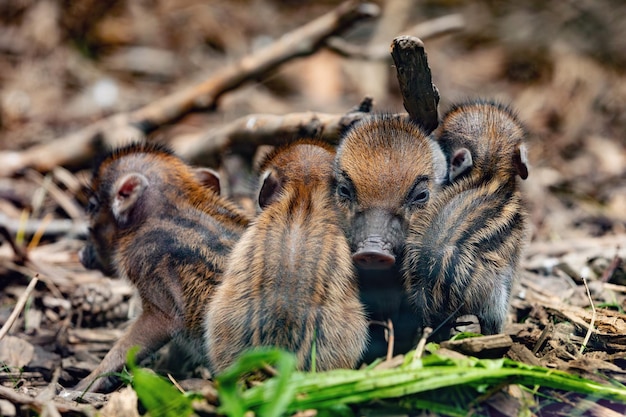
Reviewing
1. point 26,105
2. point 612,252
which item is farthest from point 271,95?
point 612,252

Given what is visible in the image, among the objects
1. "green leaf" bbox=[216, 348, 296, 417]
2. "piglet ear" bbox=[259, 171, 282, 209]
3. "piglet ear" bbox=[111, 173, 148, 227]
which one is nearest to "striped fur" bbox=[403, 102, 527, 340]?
"piglet ear" bbox=[259, 171, 282, 209]

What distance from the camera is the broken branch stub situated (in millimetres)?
3904

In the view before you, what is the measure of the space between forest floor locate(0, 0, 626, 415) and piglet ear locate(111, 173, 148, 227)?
2.46ft

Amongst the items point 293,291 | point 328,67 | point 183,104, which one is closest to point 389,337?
point 293,291

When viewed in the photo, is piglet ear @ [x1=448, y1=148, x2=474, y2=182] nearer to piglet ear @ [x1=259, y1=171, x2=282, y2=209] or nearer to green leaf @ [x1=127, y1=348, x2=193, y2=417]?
piglet ear @ [x1=259, y1=171, x2=282, y2=209]

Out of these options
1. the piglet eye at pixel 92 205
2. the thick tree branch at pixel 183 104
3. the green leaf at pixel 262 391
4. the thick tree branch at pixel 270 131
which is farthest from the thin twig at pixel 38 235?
the green leaf at pixel 262 391

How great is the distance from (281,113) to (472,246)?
6811 millimetres

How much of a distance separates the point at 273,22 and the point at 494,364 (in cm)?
1043

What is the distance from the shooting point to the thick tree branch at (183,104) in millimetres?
6543

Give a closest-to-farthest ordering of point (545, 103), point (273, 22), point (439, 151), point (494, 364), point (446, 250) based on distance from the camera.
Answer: point (494, 364) < point (446, 250) < point (439, 151) < point (545, 103) < point (273, 22)

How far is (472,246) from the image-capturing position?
3.60 metres

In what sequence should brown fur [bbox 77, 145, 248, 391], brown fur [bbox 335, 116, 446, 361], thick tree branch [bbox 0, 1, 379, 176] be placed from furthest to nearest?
thick tree branch [bbox 0, 1, 379, 176] → brown fur [bbox 77, 145, 248, 391] → brown fur [bbox 335, 116, 446, 361]

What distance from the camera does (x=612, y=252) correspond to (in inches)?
229

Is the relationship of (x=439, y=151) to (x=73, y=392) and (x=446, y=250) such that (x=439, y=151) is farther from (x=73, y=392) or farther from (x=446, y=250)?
(x=73, y=392)
